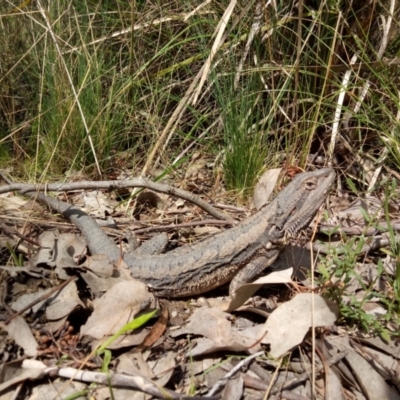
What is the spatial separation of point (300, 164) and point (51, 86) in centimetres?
184

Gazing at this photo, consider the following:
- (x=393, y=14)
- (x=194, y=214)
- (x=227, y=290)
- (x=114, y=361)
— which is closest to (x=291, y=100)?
(x=393, y=14)

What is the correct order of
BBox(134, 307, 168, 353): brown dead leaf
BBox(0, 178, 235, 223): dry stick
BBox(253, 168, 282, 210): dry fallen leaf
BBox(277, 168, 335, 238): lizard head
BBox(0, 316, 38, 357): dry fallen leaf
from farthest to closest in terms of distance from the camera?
BBox(253, 168, 282, 210): dry fallen leaf
BBox(0, 178, 235, 223): dry stick
BBox(277, 168, 335, 238): lizard head
BBox(134, 307, 168, 353): brown dead leaf
BBox(0, 316, 38, 357): dry fallen leaf

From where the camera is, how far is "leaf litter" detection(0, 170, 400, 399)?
7.29ft

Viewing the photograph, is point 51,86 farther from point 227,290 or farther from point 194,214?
point 227,290

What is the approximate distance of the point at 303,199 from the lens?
2918 millimetres

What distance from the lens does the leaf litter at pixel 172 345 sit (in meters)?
2.22

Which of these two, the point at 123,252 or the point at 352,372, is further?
the point at 123,252

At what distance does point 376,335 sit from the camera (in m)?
2.50

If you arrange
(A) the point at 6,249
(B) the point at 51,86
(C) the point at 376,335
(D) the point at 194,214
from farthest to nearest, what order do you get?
(B) the point at 51,86 < (D) the point at 194,214 < (A) the point at 6,249 < (C) the point at 376,335

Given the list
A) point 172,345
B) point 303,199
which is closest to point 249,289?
Answer: point 172,345

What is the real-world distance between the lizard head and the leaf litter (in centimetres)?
34

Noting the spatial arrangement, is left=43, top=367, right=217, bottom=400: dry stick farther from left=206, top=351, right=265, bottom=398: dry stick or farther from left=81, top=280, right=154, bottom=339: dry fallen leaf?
left=81, top=280, right=154, bottom=339: dry fallen leaf

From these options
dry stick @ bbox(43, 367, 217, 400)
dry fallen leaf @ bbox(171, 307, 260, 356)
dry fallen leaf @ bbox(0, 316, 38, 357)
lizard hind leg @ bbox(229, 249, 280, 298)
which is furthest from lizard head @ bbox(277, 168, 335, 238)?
dry fallen leaf @ bbox(0, 316, 38, 357)

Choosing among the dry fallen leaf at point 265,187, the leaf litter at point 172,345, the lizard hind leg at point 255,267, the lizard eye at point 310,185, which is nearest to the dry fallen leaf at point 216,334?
the leaf litter at point 172,345
